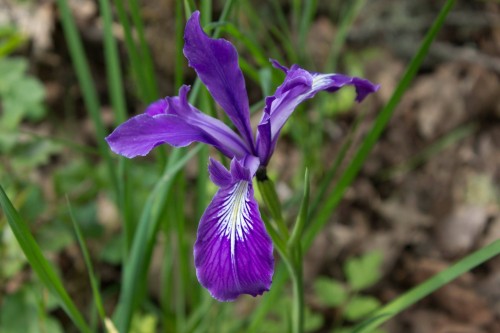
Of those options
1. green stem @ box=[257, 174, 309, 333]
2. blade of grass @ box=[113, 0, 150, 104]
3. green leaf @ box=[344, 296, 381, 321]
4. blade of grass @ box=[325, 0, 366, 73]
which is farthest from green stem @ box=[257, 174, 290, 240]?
blade of grass @ box=[325, 0, 366, 73]

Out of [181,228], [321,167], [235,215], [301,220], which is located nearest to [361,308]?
[181,228]

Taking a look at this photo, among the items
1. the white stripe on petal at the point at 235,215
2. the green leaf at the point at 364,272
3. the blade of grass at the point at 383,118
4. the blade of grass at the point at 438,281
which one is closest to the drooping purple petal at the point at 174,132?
the white stripe on petal at the point at 235,215

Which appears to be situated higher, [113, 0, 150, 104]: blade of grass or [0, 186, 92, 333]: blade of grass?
[113, 0, 150, 104]: blade of grass

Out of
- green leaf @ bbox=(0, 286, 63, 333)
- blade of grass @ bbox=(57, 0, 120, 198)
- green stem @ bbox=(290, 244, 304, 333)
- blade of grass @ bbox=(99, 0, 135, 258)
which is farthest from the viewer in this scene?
green leaf @ bbox=(0, 286, 63, 333)

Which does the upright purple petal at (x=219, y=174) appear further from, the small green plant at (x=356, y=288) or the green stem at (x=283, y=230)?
the small green plant at (x=356, y=288)

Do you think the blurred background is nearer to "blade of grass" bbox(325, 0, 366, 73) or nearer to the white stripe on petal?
"blade of grass" bbox(325, 0, 366, 73)

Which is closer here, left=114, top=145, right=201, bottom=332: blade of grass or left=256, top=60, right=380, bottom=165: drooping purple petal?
left=256, top=60, right=380, bottom=165: drooping purple petal
